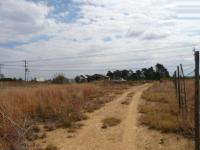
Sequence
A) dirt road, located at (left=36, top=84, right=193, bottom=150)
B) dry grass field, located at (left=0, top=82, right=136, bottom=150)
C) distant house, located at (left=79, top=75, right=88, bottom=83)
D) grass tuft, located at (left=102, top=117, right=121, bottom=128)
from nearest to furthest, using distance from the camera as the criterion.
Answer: dry grass field, located at (left=0, top=82, right=136, bottom=150) < dirt road, located at (left=36, top=84, right=193, bottom=150) < grass tuft, located at (left=102, top=117, right=121, bottom=128) < distant house, located at (left=79, top=75, right=88, bottom=83)

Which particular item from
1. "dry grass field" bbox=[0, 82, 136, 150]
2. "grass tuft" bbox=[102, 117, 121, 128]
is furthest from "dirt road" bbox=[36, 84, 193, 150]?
"dry grass field" bbox=[0, 82, 136, 150]

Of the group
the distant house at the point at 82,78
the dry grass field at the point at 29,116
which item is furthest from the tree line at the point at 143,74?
the dry grass field at the point at 29,116

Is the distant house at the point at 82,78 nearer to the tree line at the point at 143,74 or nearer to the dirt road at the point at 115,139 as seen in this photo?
the tree line at the point at 143,74

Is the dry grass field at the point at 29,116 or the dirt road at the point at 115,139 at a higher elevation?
the dry grass field at the point at 29,116

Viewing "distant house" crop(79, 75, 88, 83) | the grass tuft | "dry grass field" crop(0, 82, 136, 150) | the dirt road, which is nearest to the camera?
"dry grass field" crop(0, 82, 136, 150)

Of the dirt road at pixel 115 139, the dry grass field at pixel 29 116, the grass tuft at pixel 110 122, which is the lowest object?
the dirt road at pixel 115 139

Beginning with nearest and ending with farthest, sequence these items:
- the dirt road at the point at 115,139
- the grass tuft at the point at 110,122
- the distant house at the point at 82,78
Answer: the dirt road at the point at 115,139 → the grass tuft at the point at 110,122 → the distant house at the point at 82,78

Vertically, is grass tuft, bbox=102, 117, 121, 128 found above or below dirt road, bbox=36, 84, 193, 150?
above

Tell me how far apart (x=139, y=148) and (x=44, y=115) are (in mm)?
7066

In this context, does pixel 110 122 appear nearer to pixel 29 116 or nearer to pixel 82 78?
pixel 29 116

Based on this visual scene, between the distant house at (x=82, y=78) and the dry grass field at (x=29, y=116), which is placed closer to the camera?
the dry grass field at (x=29, y=116)

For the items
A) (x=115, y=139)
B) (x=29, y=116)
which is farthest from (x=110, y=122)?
(x=29, y=116)

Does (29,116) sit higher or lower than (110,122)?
higher

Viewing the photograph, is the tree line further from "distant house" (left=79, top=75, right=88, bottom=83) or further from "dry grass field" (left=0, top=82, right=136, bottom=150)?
"dry grass field" (left=0, top=82, right=136, bottom=150)
